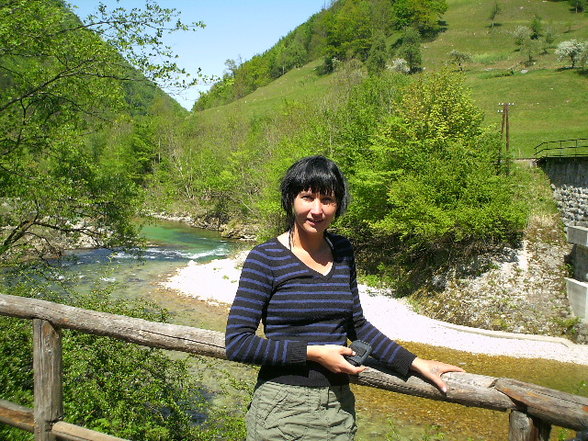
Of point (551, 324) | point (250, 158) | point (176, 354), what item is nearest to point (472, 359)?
point (551, 324)

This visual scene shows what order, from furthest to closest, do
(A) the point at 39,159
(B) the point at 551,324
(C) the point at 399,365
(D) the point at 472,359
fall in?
1. (B) the point at 551,324
2. (D) the point at 472,359
3. (A) the point at 39,159
4. (C) the point at 399,365

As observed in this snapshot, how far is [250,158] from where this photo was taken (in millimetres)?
37094

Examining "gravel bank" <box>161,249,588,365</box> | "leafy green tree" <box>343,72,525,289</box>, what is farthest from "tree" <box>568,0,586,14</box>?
"gravel bank" <box>161,249,588,365</box>

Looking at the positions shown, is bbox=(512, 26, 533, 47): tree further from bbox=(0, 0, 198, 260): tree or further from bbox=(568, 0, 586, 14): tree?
bbox=(0, 0, 198, 260): tree

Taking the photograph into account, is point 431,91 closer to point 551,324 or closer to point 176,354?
point 551,324

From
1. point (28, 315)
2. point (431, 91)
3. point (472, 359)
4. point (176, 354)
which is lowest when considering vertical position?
point (472, 359)

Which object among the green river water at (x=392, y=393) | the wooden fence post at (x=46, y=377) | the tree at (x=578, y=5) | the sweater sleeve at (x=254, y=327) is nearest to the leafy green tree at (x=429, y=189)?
the green river water at (x=392, y=393)

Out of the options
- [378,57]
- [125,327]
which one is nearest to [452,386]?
[125,327]

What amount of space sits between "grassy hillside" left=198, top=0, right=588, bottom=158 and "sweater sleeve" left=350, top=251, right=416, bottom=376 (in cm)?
2309

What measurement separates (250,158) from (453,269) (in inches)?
858

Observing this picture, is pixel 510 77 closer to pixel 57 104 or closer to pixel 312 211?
pixel 57 104

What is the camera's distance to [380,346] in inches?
91.0

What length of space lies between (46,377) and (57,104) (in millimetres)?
8084

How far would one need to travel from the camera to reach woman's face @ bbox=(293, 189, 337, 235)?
7.16 feet
